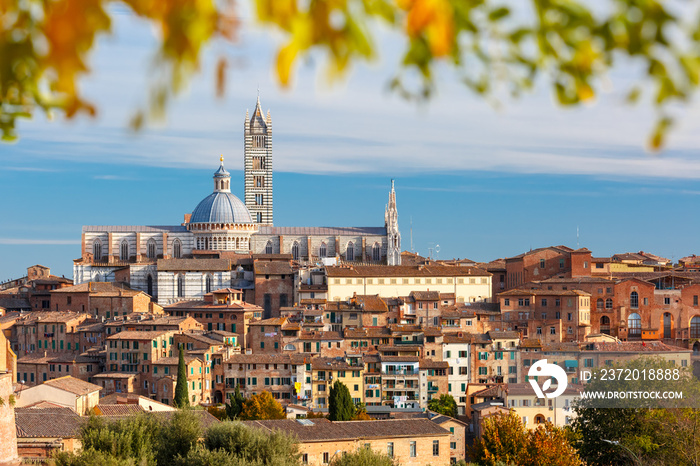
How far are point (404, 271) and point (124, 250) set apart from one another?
23.9m

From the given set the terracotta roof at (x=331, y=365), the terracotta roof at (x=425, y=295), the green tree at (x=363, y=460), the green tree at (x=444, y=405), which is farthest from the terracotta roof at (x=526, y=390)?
the green tree at (x=363, y=460)

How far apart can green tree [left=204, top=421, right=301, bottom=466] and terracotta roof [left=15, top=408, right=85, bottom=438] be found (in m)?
3.43

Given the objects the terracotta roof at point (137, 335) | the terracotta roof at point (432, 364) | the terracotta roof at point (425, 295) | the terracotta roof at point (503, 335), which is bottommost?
the terracotta roof at point (432, 364)

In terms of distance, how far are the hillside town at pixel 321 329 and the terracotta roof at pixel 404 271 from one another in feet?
0.49

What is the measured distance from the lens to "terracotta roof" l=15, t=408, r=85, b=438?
89.5 ft

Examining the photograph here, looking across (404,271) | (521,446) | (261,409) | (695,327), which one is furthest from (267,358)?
(695,327)

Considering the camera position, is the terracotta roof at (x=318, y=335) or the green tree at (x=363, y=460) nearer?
the green tree at (x=363, y=460)

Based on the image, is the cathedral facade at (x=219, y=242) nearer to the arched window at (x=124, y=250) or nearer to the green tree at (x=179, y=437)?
the arched window at (x=124, y=250)

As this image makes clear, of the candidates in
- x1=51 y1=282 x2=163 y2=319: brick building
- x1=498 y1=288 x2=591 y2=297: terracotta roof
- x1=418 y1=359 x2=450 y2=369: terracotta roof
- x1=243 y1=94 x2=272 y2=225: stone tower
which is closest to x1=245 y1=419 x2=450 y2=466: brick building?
x1=418 y1=359 x2=450 y2=369: terracotta roof

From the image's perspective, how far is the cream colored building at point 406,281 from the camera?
64.3m

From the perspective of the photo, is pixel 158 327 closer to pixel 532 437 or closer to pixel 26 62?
pixel 532 437

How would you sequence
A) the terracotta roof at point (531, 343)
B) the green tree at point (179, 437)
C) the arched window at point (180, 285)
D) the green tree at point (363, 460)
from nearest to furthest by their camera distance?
the green tree at point (179, 437), the green tree at point (363, 460), the terracotta roof at point (531, 343), the arched window at point (180, 285)

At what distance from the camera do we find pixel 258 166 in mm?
98562

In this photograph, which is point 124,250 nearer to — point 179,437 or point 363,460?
point 179,437
